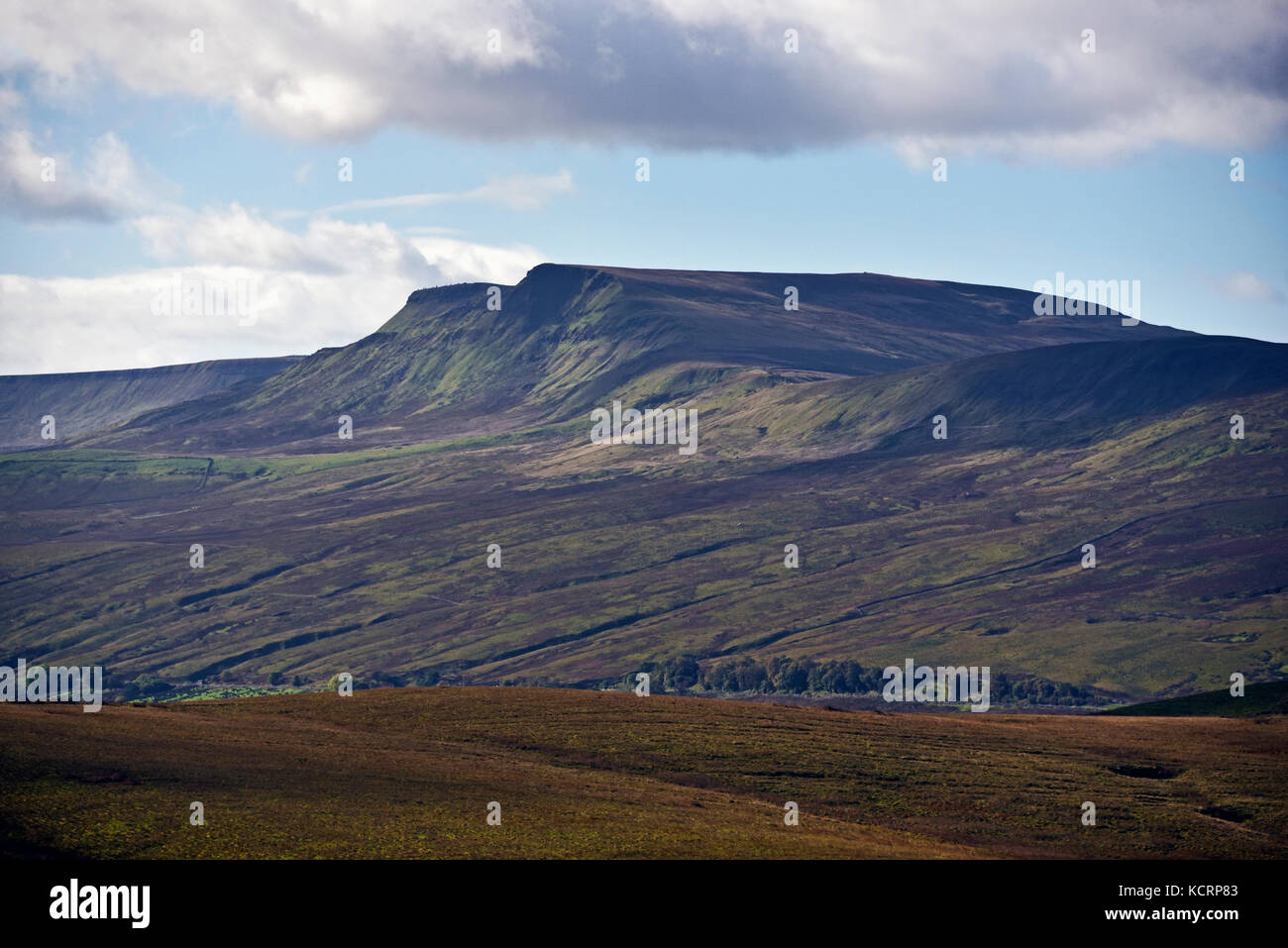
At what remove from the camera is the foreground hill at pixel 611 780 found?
62.3 m

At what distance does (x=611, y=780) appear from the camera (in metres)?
79.3

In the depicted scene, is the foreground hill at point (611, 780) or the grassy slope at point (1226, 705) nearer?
the foreground hill at point (611, 780)

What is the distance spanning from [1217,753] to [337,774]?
54739 millimetres

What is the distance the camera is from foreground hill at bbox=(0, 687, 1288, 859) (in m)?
62.3

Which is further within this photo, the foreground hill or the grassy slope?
the grassy slope

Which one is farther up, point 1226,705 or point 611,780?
point 1226,705

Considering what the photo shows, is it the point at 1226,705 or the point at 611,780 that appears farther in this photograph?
the point at 1226,705

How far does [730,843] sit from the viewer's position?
63.1 metres
